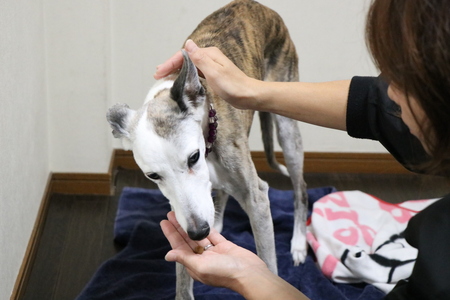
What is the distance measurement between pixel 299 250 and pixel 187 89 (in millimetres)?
1273

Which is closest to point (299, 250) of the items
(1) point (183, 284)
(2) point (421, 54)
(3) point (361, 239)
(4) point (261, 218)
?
(3) point (361, 239)

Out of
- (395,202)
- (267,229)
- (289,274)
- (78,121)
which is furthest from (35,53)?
(395,202)

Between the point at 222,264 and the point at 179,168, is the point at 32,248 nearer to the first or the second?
the point at 179,168

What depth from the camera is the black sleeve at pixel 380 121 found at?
4.87ft

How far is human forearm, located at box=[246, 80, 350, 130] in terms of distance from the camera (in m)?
1.75

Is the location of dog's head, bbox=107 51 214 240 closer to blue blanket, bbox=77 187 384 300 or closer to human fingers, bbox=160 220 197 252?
human fingers, bbox=160 220 197 252

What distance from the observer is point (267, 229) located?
2.27 metres

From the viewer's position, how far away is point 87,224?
309 cm

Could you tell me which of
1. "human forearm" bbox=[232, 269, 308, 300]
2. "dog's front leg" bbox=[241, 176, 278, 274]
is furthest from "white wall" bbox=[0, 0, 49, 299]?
"human forearm" bbox=[232, 269, 308, 300]

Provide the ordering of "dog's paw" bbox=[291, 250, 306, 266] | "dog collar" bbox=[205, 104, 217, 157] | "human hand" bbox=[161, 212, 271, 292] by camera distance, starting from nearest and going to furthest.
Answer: "human hand" bbox=[161, 212, 271, 292] → "dog collar" bbox=[205, 104, 217, 157] → "dog's paw" bbox=[291, 250, 306, 266]

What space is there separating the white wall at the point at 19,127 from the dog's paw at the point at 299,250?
4.31 feet

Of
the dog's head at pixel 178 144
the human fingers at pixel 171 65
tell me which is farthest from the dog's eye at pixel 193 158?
the human fingers at pixel 171 65

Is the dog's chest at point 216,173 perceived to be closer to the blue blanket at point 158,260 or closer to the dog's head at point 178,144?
the dog's head at point 178,144

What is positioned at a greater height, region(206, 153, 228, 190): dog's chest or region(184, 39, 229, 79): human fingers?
region(184, 39, 229, 79): human fingers
